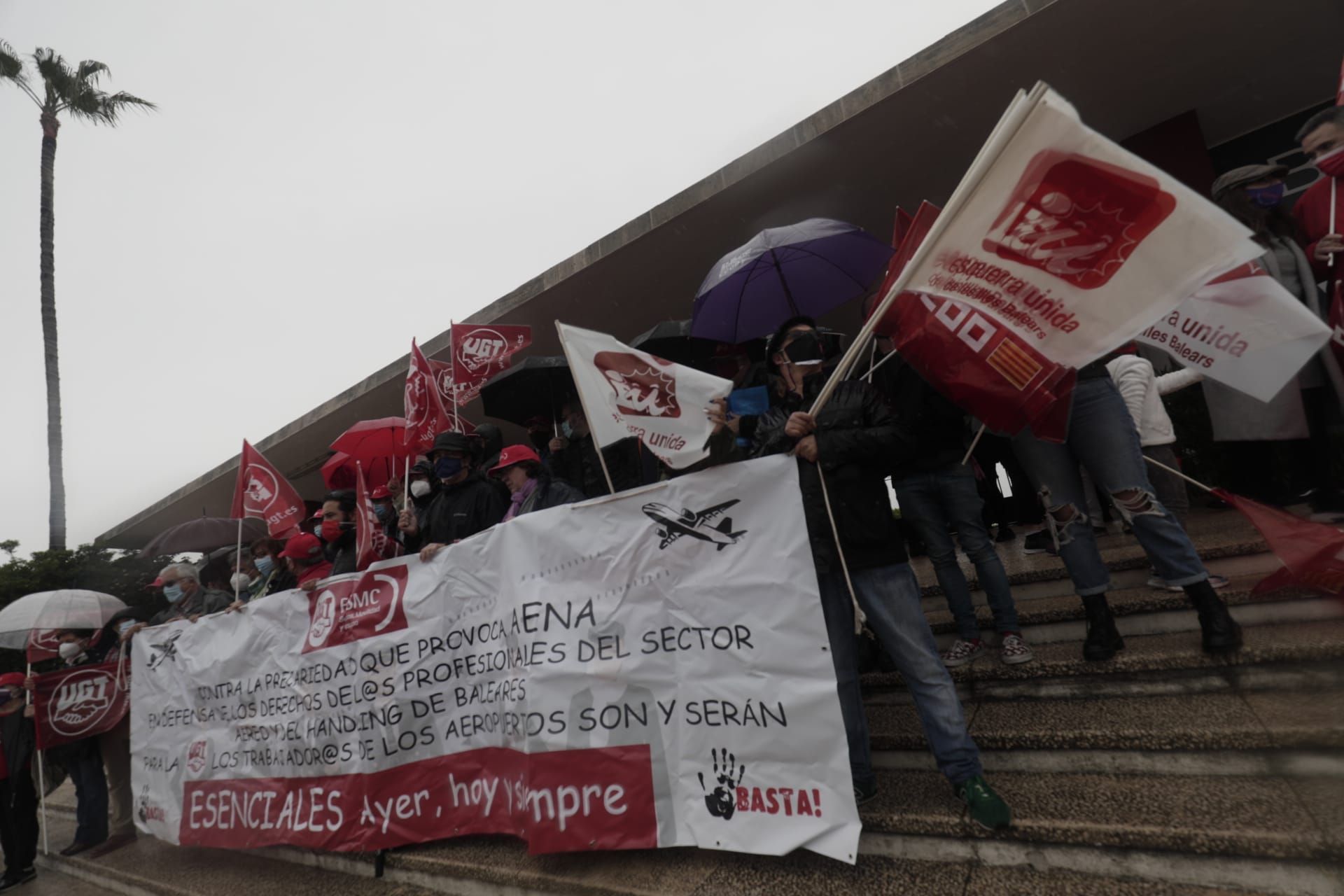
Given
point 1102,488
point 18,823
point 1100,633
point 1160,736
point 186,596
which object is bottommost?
point 18,823

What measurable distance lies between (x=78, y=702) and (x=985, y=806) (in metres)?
7.14

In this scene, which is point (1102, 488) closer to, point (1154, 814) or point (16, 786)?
point (1154, 814)

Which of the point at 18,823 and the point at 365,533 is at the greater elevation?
the point at 365,533

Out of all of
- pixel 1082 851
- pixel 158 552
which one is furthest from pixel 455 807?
pixel 158 552

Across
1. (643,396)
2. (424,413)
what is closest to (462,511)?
(424,413)

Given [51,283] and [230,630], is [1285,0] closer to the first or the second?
[230,630]

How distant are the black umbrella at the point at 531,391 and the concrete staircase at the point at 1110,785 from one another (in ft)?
12.6

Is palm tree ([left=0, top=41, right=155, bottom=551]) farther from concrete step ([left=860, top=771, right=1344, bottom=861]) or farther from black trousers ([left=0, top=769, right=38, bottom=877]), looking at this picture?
concrete step ([left=860, top=771, right=1344, bottom=861])

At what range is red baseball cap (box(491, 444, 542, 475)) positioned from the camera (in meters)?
4.43

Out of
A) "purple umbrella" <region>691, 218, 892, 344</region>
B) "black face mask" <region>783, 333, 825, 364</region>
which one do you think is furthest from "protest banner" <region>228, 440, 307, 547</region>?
"black face mask" <region>783, 333, 825, 364</region>

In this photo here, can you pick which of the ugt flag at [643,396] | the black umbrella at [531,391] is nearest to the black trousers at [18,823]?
the black umbrella at [531,391]

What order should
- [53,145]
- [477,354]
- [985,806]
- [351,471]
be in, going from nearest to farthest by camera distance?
[985,806] < [477,354] < [351,471] < [53,145]

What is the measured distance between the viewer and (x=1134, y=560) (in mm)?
3684

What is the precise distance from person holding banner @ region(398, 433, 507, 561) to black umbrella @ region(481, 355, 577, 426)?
1.30 m
